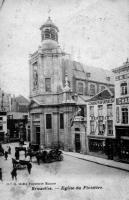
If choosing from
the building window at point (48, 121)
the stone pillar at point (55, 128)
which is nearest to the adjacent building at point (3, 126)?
the building window at point (48, 121)

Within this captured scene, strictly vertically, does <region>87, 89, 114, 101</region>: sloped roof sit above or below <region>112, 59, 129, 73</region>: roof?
below

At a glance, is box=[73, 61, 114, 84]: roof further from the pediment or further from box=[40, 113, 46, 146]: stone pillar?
box=[40, 113, 46, 146]: stone pillar

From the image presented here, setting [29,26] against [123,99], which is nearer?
[29,26]

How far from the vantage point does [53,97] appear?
2433 centimetres


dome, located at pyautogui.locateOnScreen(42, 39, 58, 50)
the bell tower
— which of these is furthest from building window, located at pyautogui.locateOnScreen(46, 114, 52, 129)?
dome, located at pyautogui.locateOnScreen(42, 39, 58, 50)

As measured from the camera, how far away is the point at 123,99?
14156 millimetres

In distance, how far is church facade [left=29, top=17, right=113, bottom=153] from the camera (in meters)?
23.1

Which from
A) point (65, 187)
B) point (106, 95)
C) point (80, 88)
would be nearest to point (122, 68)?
point (106, 95)

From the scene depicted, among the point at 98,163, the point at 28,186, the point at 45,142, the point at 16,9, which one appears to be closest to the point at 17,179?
the point at 28,186

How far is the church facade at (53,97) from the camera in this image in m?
23.1

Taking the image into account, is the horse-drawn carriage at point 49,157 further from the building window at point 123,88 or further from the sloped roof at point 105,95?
the building window at point 123,88

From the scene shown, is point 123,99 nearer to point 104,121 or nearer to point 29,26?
point 104,121

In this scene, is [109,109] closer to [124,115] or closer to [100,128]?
[100,128]

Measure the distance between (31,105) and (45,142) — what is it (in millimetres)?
5494
